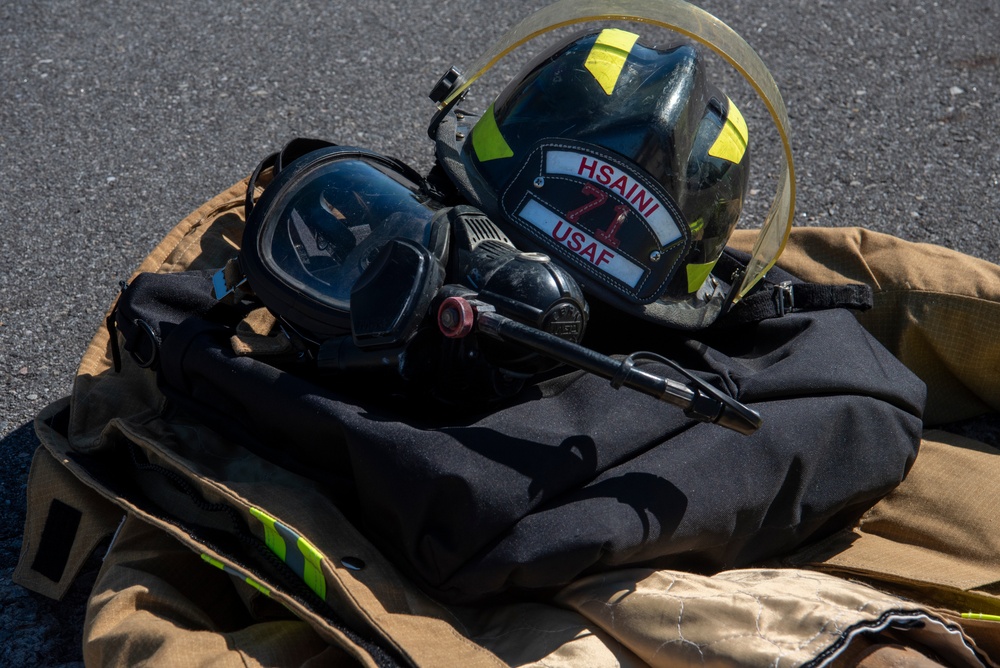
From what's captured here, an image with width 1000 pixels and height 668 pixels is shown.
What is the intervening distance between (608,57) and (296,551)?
1.11 m

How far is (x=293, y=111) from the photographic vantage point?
317 cm

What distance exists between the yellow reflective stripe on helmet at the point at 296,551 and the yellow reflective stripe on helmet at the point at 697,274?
3.02 feet

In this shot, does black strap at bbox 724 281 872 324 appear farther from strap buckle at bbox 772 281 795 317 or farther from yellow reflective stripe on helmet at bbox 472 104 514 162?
yellow reflective stripe on helmet at bbox 472 104 514 162

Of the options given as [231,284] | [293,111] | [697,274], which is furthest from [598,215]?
[293,111]

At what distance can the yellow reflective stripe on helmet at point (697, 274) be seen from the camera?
1874 mm

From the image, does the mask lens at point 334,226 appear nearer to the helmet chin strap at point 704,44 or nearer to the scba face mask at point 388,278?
the scba face mask at point 388,278

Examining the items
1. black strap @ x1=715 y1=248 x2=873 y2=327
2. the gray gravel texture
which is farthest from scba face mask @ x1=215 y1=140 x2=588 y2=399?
the gray gravel texture

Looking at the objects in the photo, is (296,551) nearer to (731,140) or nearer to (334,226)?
(334,226)

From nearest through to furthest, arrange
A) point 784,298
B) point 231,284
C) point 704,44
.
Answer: point 704,44 < point 231,284 < point 784,298

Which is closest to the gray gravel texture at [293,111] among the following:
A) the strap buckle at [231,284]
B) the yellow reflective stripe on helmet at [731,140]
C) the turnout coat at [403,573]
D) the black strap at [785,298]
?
the turnout coat at [403,573]

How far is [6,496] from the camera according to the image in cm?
201

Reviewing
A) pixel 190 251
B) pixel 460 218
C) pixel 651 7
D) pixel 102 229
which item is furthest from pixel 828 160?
pixel 102 229

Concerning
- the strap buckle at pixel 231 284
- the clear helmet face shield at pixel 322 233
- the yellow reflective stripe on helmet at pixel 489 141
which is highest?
the yellow reflective stripe on helmet at pixel 489 141

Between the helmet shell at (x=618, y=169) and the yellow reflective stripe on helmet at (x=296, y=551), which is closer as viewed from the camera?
the yellow reflective stripe on helmet at (x=296, y=551)
